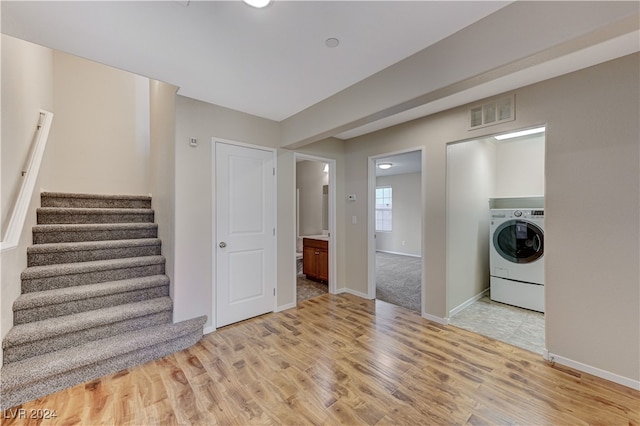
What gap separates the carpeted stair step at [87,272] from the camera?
226 centimetres

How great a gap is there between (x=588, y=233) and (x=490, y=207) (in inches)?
83.1

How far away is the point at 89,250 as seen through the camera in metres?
2.70

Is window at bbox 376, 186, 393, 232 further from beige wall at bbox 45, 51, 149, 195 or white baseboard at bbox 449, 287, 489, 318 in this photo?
beige wall at bbox 45, 51, 149, 195

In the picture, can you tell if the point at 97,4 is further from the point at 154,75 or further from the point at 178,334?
the point at 178,334

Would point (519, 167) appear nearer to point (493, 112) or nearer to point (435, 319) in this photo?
point (493, 112)

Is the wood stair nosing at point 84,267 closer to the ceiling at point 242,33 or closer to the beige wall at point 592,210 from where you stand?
the ceiling at point 242,33

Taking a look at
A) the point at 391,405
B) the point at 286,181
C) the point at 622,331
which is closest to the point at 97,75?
the point at 286,181

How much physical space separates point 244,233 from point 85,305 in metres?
1.55

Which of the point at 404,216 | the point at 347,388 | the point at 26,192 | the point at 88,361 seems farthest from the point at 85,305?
the point at 404,216

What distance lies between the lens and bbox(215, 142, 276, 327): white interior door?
9.44 ft

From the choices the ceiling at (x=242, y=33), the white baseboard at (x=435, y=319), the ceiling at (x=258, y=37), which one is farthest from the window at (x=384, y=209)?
the ceiling at (x=242, y=33)

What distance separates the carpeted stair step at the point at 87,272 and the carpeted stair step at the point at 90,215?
0.66 meters

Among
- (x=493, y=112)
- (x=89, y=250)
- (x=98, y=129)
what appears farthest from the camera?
(x=98, y=129)

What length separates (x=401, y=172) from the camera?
300 inches
